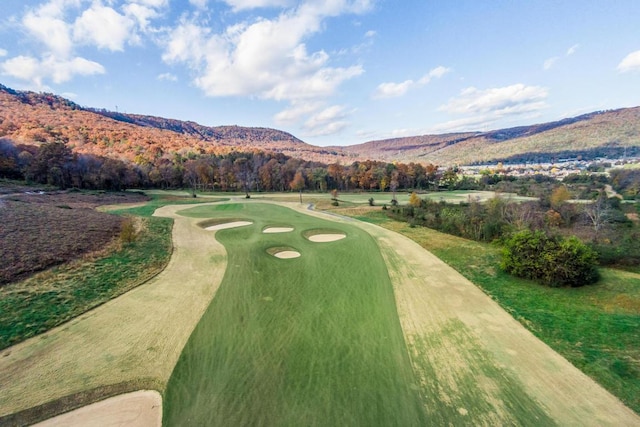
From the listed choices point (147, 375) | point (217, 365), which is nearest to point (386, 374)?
point (217, 365)

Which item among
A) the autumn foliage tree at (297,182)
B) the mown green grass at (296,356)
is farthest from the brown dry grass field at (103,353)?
the autumn foliage tree at (297,182)

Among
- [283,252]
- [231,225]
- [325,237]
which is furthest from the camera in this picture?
[231,225]

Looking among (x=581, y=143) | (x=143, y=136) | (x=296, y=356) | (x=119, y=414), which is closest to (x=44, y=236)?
(x=119, y=414)

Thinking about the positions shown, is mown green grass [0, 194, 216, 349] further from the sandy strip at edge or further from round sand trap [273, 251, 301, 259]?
round sand trap [273, 251, 301, 259]

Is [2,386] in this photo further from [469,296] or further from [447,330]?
[469,296]

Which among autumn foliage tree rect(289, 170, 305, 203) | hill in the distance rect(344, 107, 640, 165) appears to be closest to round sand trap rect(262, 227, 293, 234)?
autumn foliage tree rect(289, 170, 305, 203)

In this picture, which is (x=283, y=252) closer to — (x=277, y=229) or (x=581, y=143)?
(x=277, y=229)
